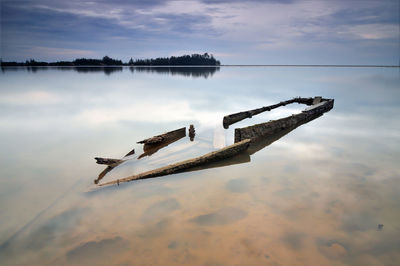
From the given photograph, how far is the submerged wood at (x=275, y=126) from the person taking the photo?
349 inches

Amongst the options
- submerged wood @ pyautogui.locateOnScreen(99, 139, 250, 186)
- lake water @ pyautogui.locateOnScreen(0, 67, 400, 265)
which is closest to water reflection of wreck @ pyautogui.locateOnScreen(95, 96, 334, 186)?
submerged wood @ pyautogui.locateOnScreen(99, 139, 250, 186)

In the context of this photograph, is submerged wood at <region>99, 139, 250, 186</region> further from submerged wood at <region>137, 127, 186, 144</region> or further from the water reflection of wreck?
submerged wood at <region>137, 127, 186, 144</region>

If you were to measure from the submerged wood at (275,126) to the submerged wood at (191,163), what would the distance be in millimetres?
618

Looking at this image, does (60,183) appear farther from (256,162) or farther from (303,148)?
(303,148)

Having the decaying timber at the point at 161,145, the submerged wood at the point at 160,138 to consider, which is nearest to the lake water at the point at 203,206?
the decaying timber at the point at 161,145

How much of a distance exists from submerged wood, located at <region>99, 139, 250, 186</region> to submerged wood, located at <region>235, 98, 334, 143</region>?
0.62 m

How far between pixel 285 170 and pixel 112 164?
5601mm

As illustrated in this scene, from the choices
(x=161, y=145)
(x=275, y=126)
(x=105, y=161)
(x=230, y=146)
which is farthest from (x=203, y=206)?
(x=275, y=126)

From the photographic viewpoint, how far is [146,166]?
754 cm

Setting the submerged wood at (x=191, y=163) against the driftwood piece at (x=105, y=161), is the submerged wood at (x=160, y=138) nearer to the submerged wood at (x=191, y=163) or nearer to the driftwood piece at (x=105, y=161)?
the driftwood piece at (x=105, y=161)

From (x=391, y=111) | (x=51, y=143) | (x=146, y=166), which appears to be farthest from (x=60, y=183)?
(x=391, y=111)

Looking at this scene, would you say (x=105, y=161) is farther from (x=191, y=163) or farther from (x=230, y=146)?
(x=230, y=146)

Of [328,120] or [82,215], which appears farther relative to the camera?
[328,120]

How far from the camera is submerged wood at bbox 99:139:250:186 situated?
624 centimetres
